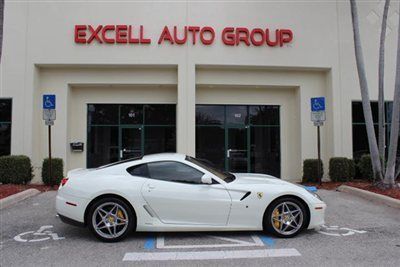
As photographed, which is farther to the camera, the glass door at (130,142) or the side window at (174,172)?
the glass door at (130,142)

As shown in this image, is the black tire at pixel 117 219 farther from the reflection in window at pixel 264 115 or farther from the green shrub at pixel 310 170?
the reflection in window at pixel 264 115

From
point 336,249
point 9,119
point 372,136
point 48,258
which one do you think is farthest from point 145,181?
point 9,119

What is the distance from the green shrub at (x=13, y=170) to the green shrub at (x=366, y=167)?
11.8 metres

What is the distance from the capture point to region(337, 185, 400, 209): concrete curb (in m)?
7.80

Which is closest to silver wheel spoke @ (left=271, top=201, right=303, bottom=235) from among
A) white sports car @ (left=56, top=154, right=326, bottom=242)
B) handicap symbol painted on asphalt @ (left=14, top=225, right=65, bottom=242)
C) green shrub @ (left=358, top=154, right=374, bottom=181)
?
white sports car @ (left=56, top=154, right=326, bottom=242)

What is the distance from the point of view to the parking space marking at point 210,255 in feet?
14.8

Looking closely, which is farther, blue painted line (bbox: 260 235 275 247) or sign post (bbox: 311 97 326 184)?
sign post (bbox: 311 97 326 184)

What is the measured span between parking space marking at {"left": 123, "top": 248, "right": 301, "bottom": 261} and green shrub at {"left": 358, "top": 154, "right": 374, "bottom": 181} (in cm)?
864

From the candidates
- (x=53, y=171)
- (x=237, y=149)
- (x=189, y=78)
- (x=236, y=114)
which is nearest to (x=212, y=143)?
(x=237, y=149)

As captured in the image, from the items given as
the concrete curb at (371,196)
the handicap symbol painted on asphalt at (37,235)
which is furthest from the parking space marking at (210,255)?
the concrete curb at (371,196)

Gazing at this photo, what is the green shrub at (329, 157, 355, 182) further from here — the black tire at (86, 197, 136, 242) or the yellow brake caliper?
the black tire at (86, 197, 136, 242)

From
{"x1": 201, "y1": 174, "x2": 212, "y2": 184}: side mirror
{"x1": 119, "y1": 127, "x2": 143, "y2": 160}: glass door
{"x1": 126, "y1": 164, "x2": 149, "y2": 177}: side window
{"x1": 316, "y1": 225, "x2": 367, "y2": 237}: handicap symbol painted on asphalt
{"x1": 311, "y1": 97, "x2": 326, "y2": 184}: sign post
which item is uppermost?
{"x1": 311, "y1": 97, "x2": 326, "y2": 184}: sign post

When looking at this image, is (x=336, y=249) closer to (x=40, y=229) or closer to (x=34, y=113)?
(x=40, y=229)

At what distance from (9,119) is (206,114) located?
291 inches
